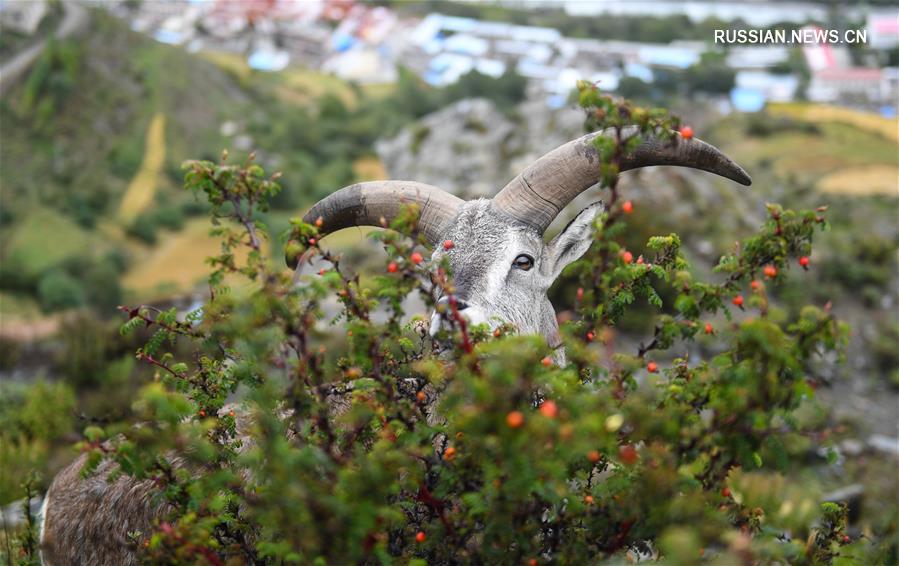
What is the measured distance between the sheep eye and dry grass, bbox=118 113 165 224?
124ft

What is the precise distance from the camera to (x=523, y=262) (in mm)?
6363

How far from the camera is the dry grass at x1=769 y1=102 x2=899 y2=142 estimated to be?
49.3 meters

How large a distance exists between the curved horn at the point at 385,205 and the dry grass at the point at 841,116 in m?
49.7

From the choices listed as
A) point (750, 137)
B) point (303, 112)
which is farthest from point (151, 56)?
point (750, 137)

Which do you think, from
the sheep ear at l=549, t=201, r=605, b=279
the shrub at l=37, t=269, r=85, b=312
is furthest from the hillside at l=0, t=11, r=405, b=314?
the sheep ear at l=549, t=201, r=605, b=279

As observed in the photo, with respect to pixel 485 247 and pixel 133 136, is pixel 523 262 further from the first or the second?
pixel 133 136

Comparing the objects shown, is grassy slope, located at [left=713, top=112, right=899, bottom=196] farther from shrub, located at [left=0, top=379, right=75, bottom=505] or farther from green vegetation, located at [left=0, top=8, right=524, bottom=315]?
shrub, located at [left=0, top=379, right=75, bottom=505]

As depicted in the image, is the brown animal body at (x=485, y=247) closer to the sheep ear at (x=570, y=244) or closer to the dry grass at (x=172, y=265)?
the sheep ear at (x=570, y=244)

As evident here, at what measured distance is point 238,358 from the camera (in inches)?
187

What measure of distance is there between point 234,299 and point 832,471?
14.9 meters

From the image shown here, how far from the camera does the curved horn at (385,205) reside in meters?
6.84

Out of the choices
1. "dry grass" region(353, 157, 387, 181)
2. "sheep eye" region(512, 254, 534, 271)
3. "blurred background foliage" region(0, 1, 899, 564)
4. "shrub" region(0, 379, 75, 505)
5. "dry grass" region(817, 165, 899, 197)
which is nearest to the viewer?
"sheep eye" region(512, 254, 534, 271)

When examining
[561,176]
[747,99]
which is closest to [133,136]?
[747,99]

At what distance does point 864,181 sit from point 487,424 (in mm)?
45790
